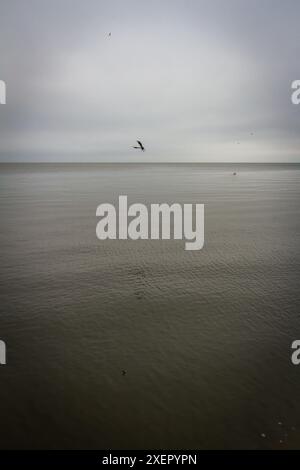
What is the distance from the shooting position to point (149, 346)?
9.18 meters

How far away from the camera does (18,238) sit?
19.6 meters

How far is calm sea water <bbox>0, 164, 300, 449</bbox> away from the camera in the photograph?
21.9 feet

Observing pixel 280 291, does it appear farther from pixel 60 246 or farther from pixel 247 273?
pixel 60 246

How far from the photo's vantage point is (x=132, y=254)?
1669 centimetres

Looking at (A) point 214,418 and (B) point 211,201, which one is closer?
(A) point 214,418

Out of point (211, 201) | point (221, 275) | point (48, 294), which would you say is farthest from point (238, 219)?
point (48, 294)

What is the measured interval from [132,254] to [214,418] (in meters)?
10.4

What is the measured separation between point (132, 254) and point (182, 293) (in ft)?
16.5

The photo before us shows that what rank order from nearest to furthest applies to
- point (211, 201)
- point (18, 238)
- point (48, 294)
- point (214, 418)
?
point (214, 418), point (48, 294), point (18, 238), point (211, 201)

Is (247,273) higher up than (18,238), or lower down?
lower down

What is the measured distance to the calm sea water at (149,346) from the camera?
666cm

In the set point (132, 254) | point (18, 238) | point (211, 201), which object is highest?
point (211, 201)
